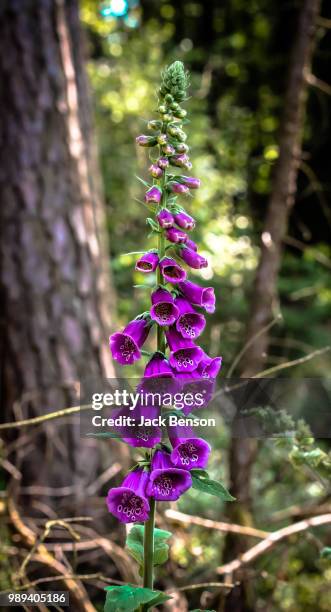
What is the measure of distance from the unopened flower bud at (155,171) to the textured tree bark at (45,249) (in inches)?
75.6

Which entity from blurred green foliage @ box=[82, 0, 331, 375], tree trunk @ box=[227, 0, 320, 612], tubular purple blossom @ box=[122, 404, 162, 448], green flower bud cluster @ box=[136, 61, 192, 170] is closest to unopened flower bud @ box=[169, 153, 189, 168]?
green flower bud cluster @ box=[136, 61, 192, 170]

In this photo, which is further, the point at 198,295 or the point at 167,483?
the point at 198,295

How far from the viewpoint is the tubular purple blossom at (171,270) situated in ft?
4.06

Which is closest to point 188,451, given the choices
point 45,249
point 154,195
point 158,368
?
point 158,368

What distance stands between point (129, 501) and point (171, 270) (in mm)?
494

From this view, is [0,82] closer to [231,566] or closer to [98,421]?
[98,421]

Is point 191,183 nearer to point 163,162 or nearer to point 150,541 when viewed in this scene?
point 163,162

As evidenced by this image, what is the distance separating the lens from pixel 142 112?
6074mm

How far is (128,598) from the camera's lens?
1102 millimetres

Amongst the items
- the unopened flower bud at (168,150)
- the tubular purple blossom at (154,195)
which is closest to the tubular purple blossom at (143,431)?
the tubular purple blossom at (154,195)

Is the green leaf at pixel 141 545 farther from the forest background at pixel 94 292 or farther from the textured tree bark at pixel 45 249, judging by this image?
the textured tree bark at pixel 45 249

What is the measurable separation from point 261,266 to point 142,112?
141 inches

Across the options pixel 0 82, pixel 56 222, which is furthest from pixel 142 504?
pixel 0 82

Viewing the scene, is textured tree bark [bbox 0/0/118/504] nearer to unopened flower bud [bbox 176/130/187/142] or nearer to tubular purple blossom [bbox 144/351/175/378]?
tubular purple blossom [bbox 144/351/175/378]
